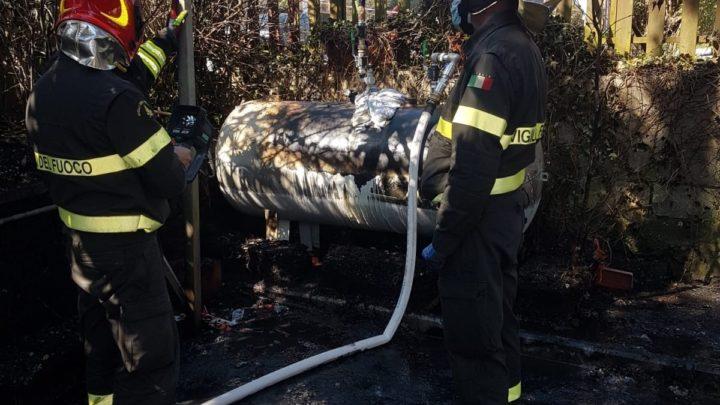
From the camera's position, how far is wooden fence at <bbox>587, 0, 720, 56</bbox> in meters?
4.38

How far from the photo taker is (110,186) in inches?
94.3

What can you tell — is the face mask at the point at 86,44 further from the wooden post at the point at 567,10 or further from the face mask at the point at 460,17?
the wooden post at the point at 567,10

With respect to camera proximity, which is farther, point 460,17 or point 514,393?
point 514,393

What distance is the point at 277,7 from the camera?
595 centimetres

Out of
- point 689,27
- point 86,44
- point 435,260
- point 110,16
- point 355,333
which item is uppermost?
point 689,27

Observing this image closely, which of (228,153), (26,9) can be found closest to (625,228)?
(228,153)

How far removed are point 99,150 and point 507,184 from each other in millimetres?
1764

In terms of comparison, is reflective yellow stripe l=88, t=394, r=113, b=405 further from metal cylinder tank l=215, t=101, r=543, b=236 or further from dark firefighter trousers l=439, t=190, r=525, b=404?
metal cylinder tank l=215, t=101, r=543, b=236

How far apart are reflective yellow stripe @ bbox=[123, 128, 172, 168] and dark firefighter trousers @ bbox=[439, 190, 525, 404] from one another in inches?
54.1

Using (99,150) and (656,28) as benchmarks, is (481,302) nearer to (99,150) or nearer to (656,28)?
(99,150)

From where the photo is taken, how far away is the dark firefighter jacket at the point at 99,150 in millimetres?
2297

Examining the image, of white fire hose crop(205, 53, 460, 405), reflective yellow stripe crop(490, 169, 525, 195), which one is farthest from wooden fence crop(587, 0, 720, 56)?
reflective yellow stripe crop(490, 169, 525, 195)

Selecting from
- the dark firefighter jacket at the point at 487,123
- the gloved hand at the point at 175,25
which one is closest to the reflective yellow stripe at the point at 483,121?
the dark firefighter jacket at the point at 487,123

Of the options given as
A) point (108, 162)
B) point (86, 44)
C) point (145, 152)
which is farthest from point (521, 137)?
point (86, 44)
